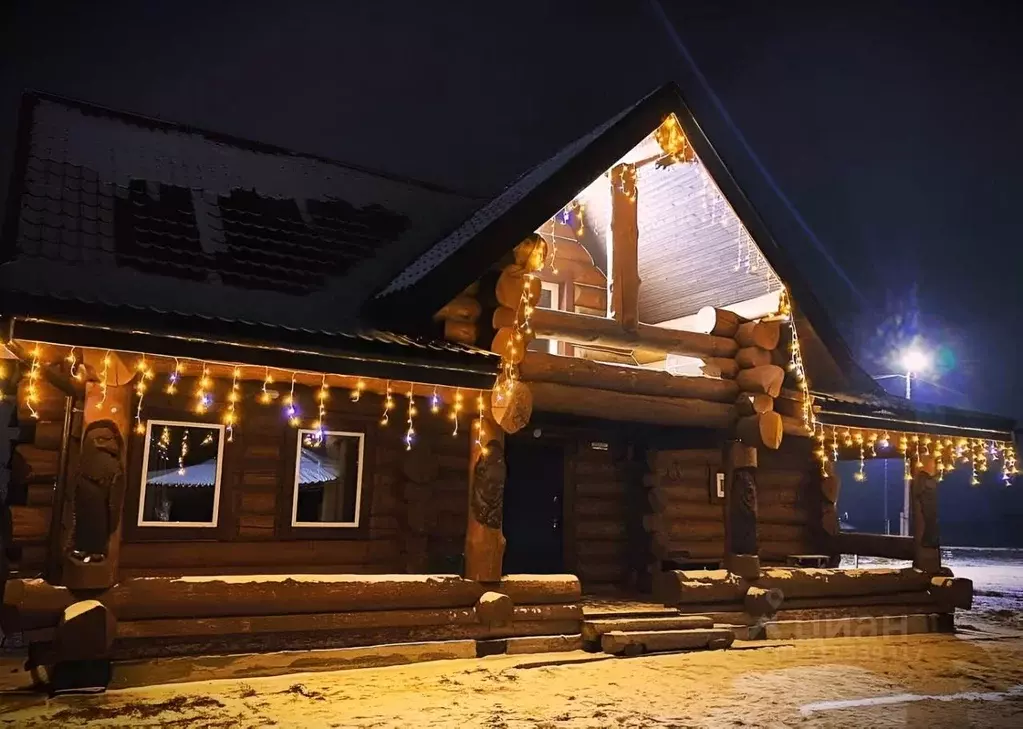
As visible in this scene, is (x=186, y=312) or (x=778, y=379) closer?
(x=186, y=312)

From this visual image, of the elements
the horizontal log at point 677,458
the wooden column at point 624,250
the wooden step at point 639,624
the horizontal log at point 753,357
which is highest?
the wooden column at point 624,250

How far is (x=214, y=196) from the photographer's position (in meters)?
11.0

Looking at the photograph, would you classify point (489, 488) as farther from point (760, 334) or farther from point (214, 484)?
point (760, 334)

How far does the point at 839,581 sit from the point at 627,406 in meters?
Result: 4.40

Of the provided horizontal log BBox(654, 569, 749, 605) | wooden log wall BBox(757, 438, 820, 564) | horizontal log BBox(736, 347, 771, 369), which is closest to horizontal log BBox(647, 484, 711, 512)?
wooden log wall BBox(757, 438, 820, 564)

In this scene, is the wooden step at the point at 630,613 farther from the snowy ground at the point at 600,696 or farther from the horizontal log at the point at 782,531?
the horizontal log at the point at 782,531

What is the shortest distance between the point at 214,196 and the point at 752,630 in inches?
365

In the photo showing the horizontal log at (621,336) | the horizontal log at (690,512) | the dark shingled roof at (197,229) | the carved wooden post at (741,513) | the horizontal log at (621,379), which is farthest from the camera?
the horizontal log at (690,512)

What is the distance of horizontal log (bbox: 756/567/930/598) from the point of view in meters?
11.6

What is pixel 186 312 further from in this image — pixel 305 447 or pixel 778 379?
pixel 778 379

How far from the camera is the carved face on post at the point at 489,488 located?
9.19 meters

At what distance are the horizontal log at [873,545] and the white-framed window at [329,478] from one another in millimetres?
8789

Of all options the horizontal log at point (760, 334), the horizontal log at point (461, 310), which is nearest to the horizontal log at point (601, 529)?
the horizontal log at point (760, 334)

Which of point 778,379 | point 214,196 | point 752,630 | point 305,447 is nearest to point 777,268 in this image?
point 778,379
